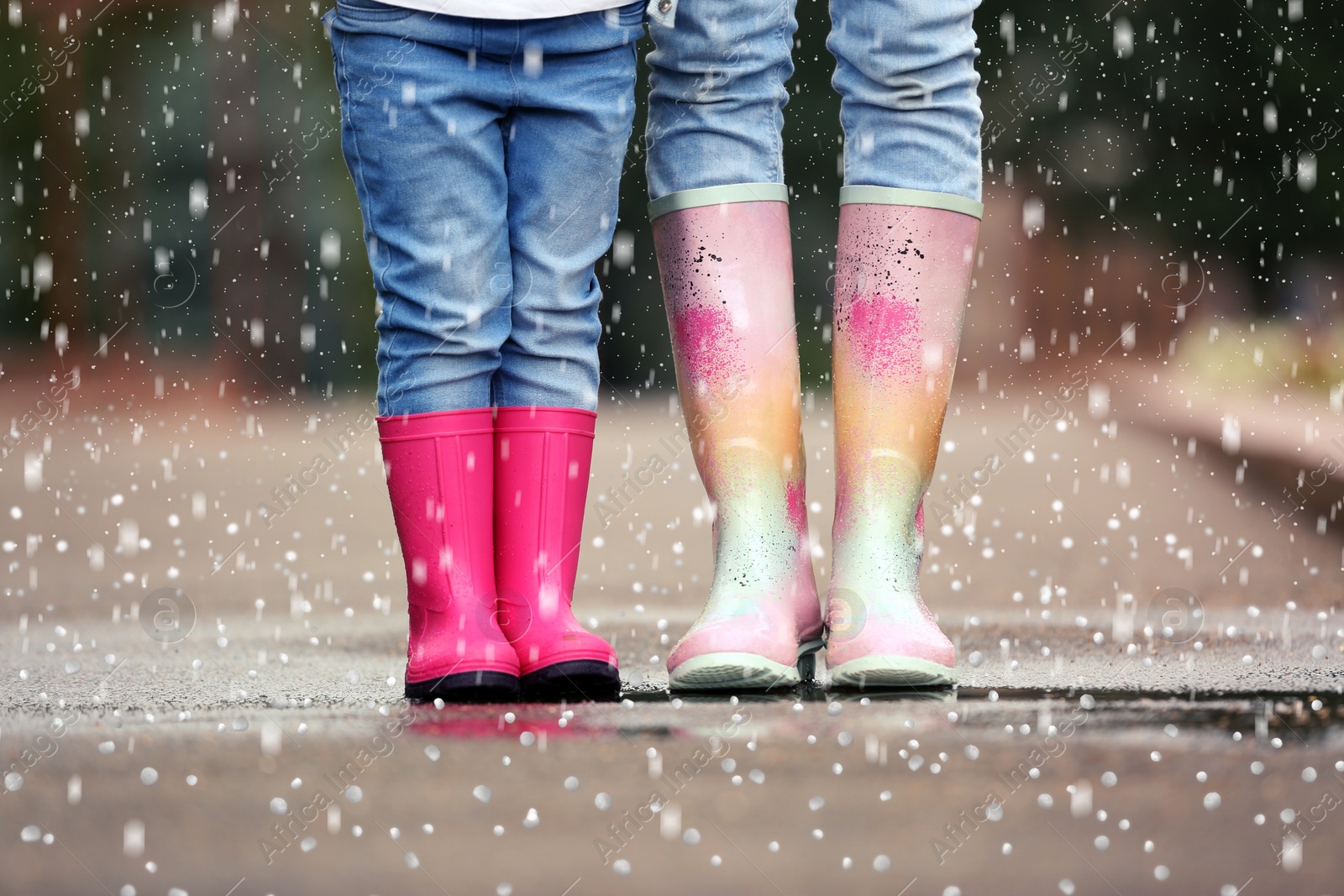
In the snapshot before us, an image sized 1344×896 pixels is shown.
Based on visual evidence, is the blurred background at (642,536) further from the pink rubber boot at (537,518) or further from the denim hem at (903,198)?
the denim hem at (903,198)

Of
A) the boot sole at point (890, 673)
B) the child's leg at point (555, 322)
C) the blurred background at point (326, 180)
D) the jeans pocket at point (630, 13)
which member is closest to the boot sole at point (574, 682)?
the child's leg at point (555, 322)

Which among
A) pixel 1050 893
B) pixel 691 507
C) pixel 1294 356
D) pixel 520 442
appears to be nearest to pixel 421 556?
pixel 520 442

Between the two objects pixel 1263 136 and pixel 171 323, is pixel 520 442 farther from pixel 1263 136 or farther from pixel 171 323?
pixel 171 323

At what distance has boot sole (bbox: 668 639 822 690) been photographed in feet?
5.16

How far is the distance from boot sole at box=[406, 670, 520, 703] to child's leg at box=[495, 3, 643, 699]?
0.04m

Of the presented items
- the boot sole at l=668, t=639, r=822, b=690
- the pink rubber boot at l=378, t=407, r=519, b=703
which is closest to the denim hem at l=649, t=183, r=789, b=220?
the pink rubber boot at l=378, t=407, r=519, b=703

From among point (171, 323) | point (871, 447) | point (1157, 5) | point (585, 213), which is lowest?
point (171, 323)

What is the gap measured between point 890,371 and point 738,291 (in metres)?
0.18

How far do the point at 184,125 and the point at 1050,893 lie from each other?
1133 centimetres

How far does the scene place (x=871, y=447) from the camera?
5.55ft

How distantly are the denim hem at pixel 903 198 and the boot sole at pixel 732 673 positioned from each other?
50 centimetres

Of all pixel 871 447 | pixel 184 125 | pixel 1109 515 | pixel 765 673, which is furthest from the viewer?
pixel 184 125

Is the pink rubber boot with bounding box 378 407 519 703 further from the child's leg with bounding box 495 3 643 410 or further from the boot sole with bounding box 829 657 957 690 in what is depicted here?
the boot sole with bounding box 829 657 957 690

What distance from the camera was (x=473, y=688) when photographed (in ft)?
5.09
